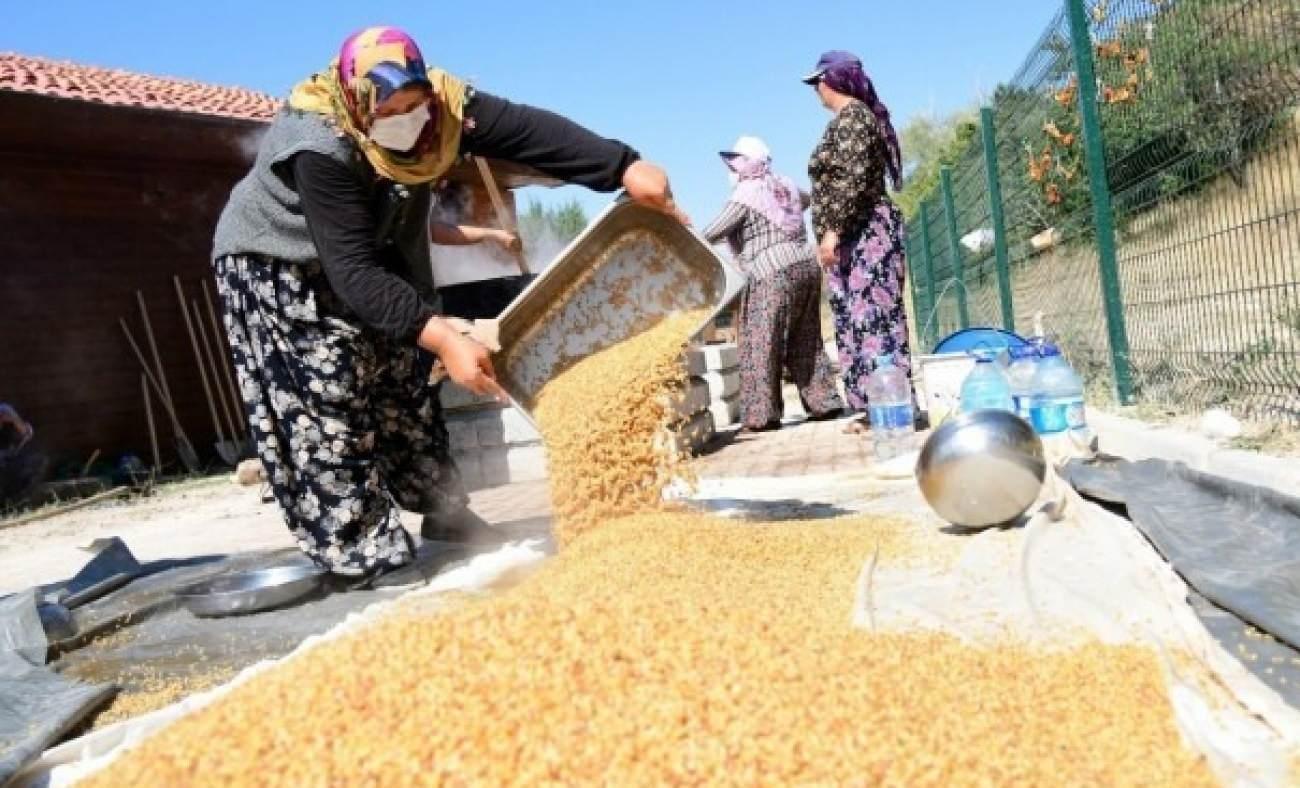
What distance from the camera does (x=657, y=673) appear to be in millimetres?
1594

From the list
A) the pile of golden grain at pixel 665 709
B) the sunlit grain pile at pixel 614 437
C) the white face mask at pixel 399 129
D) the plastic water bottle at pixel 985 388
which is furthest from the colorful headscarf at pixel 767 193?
the pile of golden grain at pixel 665 709

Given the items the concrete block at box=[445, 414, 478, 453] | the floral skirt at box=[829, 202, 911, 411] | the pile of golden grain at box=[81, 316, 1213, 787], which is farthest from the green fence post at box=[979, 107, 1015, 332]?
the pile of golden grain at box=[81, 316, 1213, 787]

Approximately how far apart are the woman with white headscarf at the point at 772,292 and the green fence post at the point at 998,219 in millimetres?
1318

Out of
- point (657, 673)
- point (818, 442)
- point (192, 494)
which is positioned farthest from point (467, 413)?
point (657, 673)

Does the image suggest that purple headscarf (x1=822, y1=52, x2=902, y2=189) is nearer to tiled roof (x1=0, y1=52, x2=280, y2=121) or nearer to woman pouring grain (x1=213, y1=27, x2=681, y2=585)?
woman pouring grain (x1=213, y1=27, x2=681, y2=585)

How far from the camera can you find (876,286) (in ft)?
19.4

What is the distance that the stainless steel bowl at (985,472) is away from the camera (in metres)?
3.25

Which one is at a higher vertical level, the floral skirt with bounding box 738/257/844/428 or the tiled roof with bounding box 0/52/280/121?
the tiled roof with bounding box 0/52/280/121

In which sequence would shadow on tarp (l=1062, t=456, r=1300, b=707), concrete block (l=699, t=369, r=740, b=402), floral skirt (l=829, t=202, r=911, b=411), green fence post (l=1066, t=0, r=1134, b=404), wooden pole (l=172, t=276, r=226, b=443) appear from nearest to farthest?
shadow on tarp (l=1062, t=456, r=1300, b=707) → green fence post (l=1066, t=0, r=1134, b=404) → floral skirt (l=829, t=202, r=911, b=411) → concrete block (l=699, t=369, r=740, b=402) → wooden pole (l=172, t=276, r=226, b=443)

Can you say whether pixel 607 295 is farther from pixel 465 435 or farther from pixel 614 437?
pixel 465 435

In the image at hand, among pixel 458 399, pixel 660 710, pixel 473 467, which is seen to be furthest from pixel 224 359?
pixel 660 710

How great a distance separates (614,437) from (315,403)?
1.00 meters

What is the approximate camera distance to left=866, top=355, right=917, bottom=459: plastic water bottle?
524cm

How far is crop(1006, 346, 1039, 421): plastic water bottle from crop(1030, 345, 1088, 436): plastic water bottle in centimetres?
4
